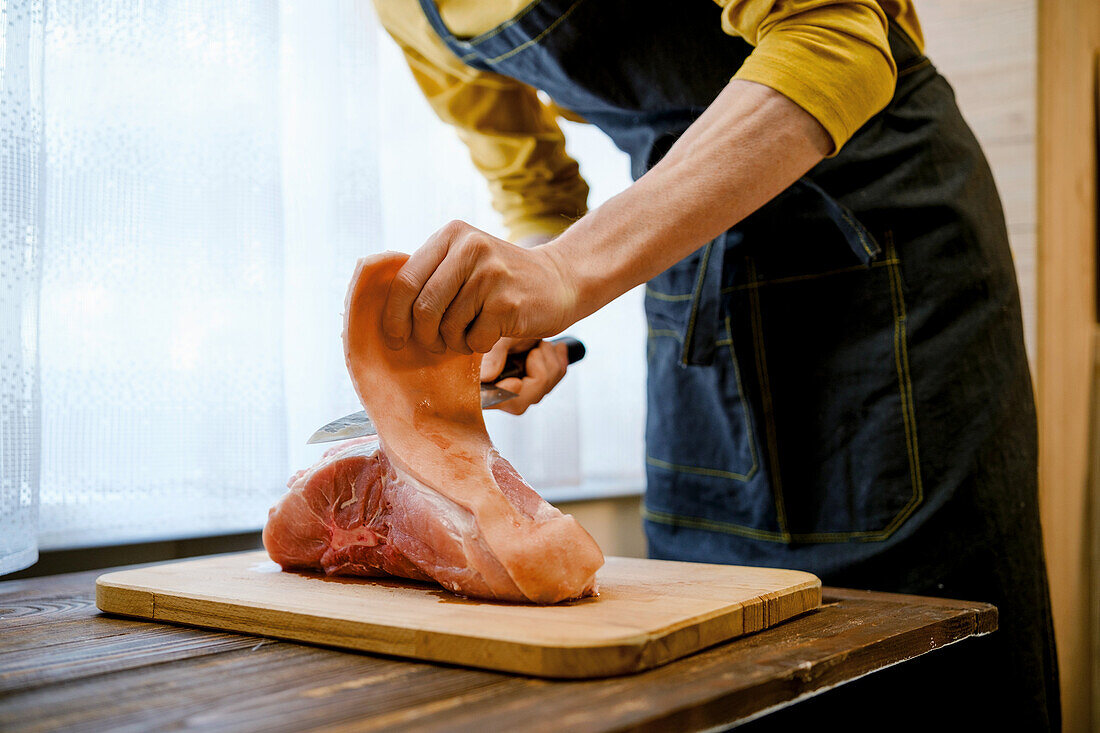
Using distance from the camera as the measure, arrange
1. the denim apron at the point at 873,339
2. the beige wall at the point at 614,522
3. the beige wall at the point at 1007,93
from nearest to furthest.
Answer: the denim apron at the point at 873,339 < the beige wall at the point at 1007,93 < the beige wall at the point at 614,522

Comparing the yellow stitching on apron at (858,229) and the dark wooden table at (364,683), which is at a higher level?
the yellow stitching on apron at (858,229)

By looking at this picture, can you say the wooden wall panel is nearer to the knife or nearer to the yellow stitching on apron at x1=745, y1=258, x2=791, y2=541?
the yellow stitching on apron at x1=745, y1=258, x2=791, y2=541

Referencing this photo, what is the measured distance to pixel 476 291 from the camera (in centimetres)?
95

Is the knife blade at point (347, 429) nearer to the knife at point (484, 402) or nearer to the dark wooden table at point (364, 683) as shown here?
the knife at point (484, 402)

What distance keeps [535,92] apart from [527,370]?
0.64 metres

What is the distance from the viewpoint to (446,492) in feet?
3.21

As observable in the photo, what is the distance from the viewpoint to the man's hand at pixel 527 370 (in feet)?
4.32

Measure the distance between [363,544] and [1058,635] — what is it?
5.77ft

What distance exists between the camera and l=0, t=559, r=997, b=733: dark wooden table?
0.63 meters

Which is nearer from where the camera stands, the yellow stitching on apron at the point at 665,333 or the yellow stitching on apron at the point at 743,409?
the yellow stitching on apron at the point at 743,409

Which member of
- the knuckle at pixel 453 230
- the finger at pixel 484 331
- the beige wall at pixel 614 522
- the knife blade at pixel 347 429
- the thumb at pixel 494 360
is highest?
the knuckle at pixel 453 230

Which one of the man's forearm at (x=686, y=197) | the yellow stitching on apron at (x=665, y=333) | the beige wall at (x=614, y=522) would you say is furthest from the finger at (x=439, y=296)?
the beige wall at (x=614, y=522)

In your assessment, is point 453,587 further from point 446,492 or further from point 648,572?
point 648,572

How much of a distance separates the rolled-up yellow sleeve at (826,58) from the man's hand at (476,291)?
1.09 ft
